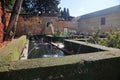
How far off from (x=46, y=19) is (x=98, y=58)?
23466mm

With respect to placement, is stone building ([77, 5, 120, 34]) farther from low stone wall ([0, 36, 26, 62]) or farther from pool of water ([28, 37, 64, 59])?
low stone wall ([0, 36, 26, 62])

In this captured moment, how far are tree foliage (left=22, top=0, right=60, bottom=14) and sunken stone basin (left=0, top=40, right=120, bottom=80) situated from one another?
94.2 feet

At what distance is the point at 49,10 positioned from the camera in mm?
31859

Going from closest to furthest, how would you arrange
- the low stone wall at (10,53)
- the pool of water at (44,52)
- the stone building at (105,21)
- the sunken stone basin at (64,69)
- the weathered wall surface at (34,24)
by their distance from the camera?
the sunken stone basin at (64,69), the low stone wall at (10,53), the pool of water at (44,52), the weathered wall surface at (34,24), the stone building at (105,21)

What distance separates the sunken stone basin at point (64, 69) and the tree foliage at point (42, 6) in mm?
28726

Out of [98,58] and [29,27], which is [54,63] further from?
[29,27]

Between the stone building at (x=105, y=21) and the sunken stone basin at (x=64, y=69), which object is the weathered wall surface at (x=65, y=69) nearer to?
the sunken stone basin at (x=64, y=69)

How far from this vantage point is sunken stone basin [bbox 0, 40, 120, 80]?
8.13ft

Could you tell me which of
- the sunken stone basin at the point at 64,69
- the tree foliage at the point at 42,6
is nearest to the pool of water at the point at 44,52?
the sunken stone basin at the point at 64,69

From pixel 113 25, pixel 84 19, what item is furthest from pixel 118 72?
pixel 84 19

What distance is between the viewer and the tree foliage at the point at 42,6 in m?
30.8

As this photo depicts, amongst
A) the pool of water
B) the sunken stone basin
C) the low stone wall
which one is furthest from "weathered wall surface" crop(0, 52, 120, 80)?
the pool of water

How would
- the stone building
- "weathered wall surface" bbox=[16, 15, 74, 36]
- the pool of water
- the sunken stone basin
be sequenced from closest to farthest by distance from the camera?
the sunken stone basin, the pool of water, "weathered wall surface" bbox=[16, 15, 74, 36], the stone building

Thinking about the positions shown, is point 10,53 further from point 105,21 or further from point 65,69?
point 105,21
